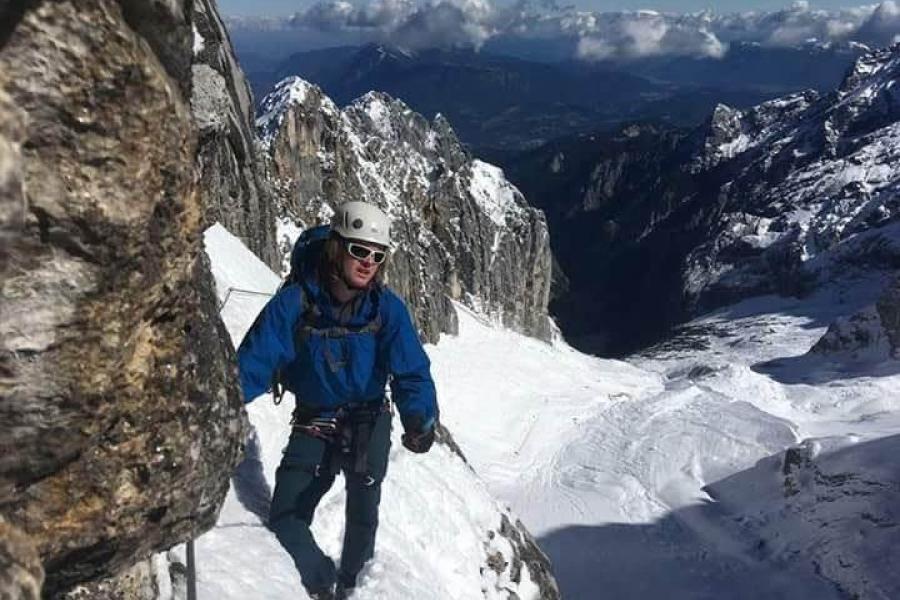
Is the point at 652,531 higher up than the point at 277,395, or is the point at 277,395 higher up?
the point at 277,395

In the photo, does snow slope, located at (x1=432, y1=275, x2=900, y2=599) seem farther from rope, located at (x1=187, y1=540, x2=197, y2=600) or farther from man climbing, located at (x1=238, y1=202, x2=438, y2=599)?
rope, located at (x1=187, y1=540, x2=197, y2=600)

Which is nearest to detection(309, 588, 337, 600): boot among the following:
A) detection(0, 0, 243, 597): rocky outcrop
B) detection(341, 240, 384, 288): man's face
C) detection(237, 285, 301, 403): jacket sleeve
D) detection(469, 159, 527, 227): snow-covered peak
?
detection(237, 285, 301, 403): jacket sleeve

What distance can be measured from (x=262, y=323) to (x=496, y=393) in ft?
122

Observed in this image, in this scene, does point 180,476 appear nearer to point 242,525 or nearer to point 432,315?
point 242,525

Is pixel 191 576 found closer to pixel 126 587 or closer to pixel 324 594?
pixel 126 587

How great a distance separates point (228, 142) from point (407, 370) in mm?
20185

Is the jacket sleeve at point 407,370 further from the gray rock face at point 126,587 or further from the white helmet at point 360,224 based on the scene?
the gray rock face at point 126,587

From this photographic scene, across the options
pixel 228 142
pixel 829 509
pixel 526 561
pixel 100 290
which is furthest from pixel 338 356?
pixel 829 509

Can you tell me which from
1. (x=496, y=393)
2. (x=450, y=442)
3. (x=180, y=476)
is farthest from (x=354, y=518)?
(x=496, y=393)

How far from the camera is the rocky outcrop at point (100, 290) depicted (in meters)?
3.47

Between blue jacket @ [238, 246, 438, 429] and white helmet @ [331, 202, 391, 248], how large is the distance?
0.49m

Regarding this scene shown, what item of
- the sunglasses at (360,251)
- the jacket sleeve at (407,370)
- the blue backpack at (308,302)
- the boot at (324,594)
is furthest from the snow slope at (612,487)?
the sunglasses at (360,251)

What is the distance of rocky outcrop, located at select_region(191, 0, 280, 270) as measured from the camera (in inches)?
514

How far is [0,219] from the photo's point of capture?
3.05m
